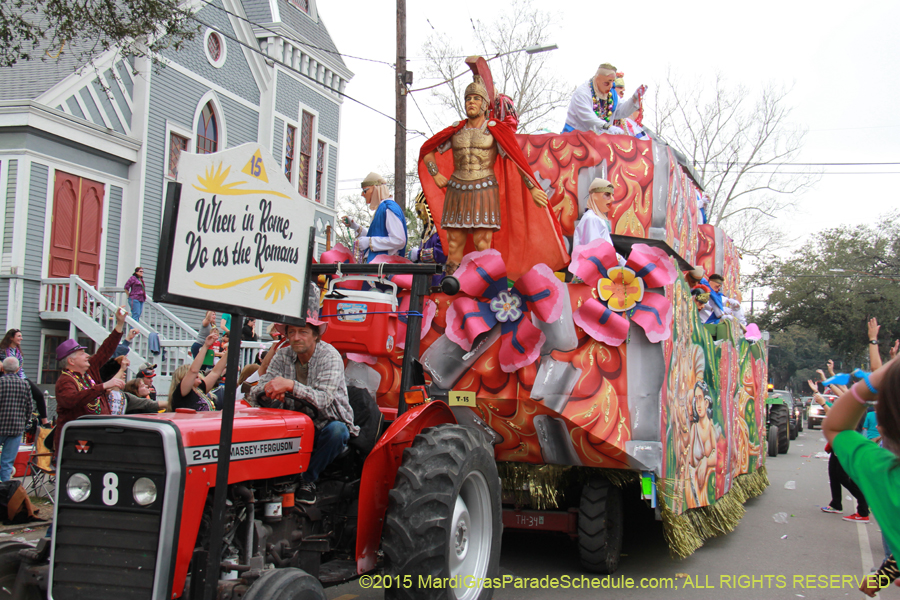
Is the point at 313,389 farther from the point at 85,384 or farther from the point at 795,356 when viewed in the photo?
the point at 795,356

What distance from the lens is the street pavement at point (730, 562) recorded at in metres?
5.60

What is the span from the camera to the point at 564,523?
19.4ft

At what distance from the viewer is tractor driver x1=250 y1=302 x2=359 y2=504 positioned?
402 centimetres

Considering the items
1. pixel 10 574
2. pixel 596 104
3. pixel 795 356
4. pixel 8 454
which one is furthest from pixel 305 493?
pixel 795 356

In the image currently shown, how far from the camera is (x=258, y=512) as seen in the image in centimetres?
371


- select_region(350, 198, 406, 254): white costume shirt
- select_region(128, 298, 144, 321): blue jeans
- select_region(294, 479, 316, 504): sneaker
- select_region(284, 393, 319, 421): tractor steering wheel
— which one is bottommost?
select_region(294, 479, 316, 504): sneaker

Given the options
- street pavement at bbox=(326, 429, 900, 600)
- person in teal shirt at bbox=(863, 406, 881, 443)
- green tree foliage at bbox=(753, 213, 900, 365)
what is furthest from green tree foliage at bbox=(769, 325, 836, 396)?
person in teal shirt at bbox=(863, 406, 881, 443)

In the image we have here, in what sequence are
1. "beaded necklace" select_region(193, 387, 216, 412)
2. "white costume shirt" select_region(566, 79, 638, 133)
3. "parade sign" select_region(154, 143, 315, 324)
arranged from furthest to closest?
1. "white costume shirt" select_region(566, 79, 638, 133)
2. "beaded necklace" select_region(193, 387, 216, 412)
3. "parade sign" select_region(154, 143, 315, 324)

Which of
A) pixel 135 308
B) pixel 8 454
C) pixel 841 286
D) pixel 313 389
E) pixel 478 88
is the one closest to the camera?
pixel 313 389

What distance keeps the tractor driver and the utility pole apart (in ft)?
30.3

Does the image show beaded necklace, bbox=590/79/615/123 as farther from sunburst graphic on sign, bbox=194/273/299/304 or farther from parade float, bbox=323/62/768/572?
sunburst graphic on sign, bbox=194/273/299/304

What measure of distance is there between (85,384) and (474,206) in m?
4.28

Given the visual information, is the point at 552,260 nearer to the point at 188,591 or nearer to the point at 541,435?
the point at 541,435

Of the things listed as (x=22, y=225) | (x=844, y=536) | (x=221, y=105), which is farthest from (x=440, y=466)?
(x=221, y=105)
